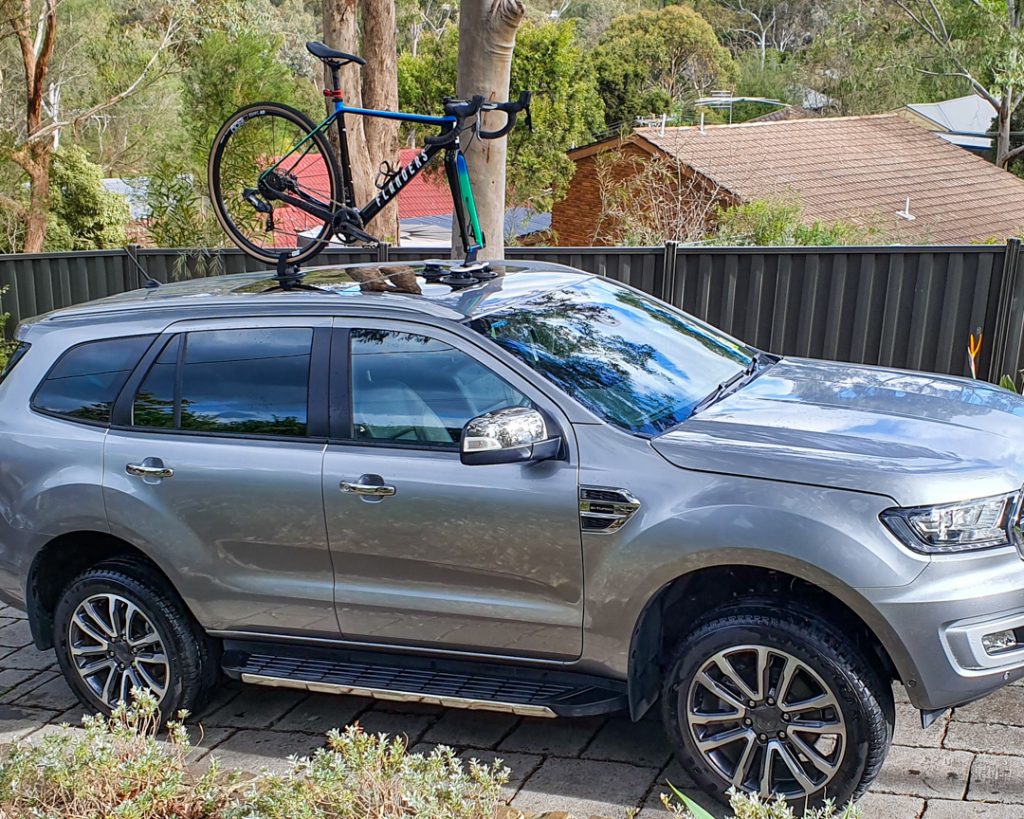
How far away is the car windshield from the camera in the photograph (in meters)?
4.23

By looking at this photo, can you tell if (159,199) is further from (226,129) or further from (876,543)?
(876,543)

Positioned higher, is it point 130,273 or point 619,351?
point 619,351

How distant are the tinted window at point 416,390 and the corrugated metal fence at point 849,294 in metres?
5.98

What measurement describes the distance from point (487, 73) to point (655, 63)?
2110 inches

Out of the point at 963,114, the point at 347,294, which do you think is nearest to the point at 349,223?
the point at 347,294

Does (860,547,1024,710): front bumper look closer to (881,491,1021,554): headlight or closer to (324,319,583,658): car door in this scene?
(881,491,1021,554): headlight

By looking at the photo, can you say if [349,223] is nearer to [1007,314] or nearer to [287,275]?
[287,275]

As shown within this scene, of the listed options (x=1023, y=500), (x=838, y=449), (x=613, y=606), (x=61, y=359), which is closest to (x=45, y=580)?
(x=61, y=359)

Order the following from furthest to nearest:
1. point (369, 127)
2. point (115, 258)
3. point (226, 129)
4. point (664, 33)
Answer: point (664, 33), point (369, 127), point (115, 258), point (226, 129)

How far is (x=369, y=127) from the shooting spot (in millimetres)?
17125

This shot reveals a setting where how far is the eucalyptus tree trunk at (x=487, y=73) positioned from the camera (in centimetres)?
718

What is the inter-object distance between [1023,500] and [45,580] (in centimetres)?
400

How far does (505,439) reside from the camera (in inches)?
152

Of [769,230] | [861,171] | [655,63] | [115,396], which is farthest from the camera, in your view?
[655,63]
